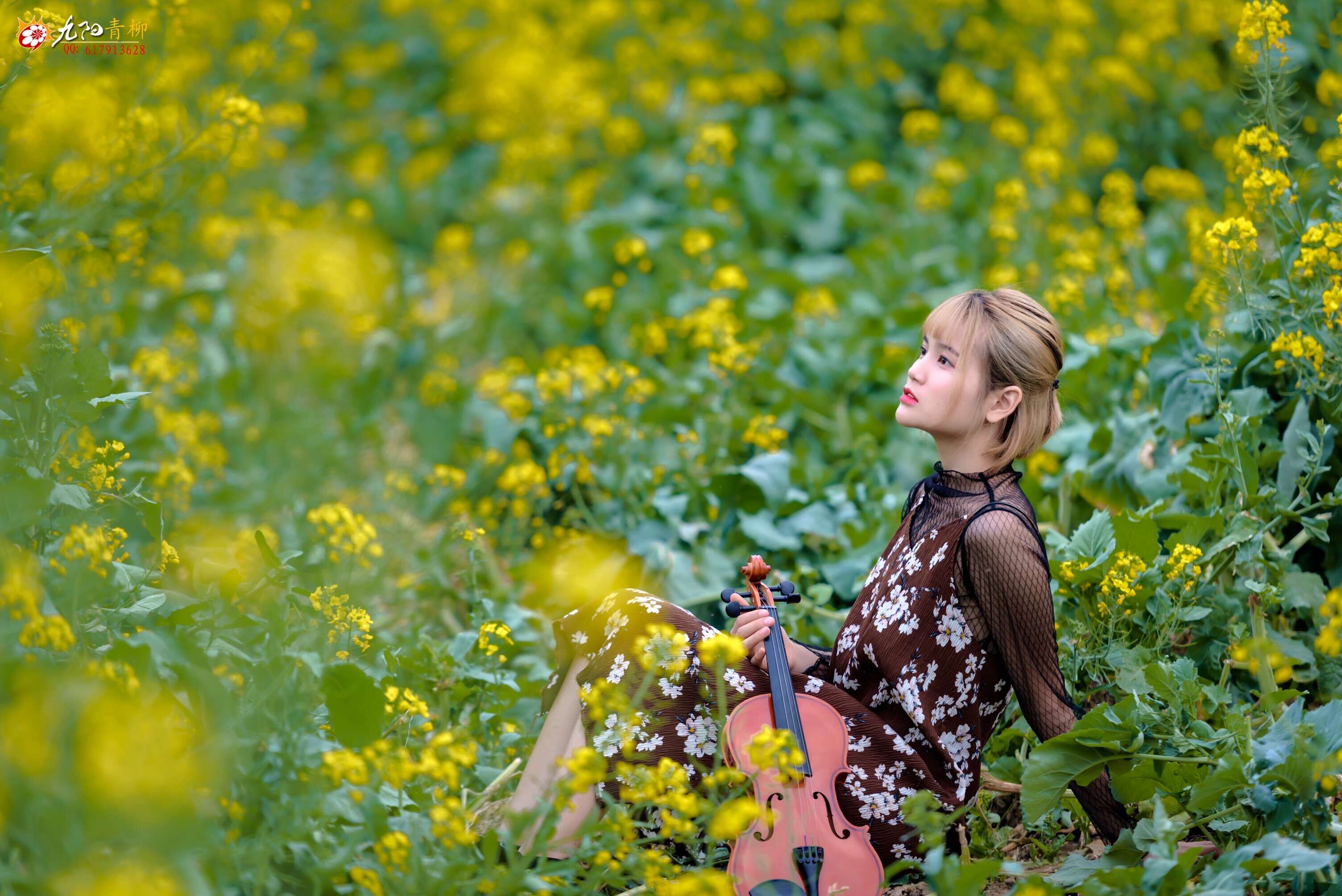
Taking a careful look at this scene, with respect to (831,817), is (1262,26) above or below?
above

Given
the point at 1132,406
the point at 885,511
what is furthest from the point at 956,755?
the point at 1132,406

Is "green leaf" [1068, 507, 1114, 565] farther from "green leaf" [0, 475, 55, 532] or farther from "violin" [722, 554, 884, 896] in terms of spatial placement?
"green leaf" [0, 475, 55, 532]

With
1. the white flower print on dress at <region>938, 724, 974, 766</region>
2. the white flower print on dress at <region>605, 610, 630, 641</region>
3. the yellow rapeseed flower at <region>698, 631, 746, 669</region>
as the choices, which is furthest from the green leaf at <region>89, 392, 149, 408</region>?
the white flower print on dress at <region>938, 724, 974, 766</region>

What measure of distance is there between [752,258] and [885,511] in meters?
2.11

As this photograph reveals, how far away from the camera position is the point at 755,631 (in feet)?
7.15

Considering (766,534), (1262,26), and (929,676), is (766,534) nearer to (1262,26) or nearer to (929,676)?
(929,676)

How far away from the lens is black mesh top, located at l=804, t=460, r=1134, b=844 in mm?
2090

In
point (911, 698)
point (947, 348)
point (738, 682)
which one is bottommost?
point (911, 698)

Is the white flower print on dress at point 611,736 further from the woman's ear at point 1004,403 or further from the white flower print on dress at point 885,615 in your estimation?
the woman's ear at point 1004,403

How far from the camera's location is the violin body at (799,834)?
1872 millimetres

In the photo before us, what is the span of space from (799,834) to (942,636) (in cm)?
50

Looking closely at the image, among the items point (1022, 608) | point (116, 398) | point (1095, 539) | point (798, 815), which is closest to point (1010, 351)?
point (1022, 608)

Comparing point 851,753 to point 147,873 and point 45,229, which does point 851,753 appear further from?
point 45,229

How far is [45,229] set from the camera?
2.83 meters
